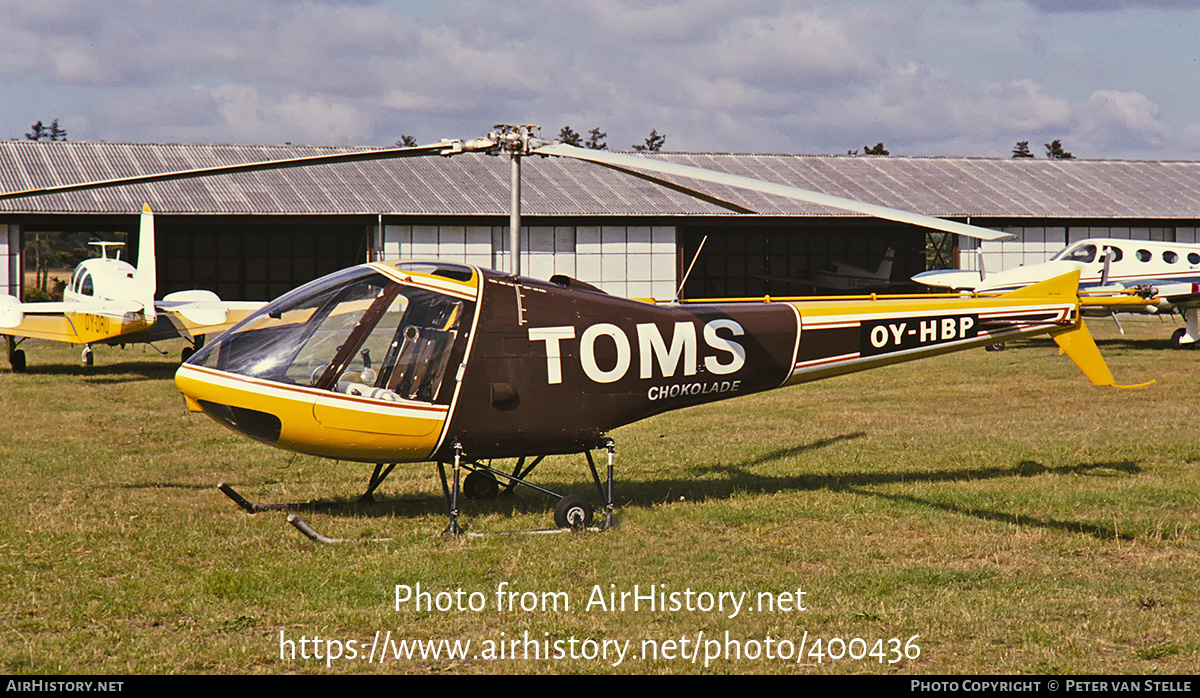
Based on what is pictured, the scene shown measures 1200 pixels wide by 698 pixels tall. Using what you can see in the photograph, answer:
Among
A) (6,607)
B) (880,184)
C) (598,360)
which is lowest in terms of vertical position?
(6,607)

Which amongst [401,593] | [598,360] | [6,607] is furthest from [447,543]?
[6,607]

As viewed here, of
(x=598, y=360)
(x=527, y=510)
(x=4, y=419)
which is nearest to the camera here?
(x=598, y=360)

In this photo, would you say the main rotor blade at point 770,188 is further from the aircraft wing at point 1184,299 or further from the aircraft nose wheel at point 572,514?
the aircraft wing at point 1184,299

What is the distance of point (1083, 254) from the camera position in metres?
26.2

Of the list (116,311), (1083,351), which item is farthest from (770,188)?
(116,311)

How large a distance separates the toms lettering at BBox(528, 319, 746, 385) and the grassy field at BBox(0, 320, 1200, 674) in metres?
1.23

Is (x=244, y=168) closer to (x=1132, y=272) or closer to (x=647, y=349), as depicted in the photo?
(x=647, y=349)

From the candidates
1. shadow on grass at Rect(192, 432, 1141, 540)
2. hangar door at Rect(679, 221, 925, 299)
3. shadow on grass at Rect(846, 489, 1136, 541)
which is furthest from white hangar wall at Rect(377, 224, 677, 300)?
shadow on grass at Rect(846, 489, 1136, 541)

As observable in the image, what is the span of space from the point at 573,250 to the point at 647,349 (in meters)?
28.2

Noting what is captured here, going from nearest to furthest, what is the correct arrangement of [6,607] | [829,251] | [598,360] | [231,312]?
[6,607] < [598,360] < [231,312] < [829,251]

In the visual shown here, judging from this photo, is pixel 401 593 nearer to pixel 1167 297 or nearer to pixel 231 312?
pixel 231 312

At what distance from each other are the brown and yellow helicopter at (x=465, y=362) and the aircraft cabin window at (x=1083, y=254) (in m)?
19.8

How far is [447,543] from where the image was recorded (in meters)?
7.98

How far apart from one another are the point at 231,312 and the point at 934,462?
17.6 m
